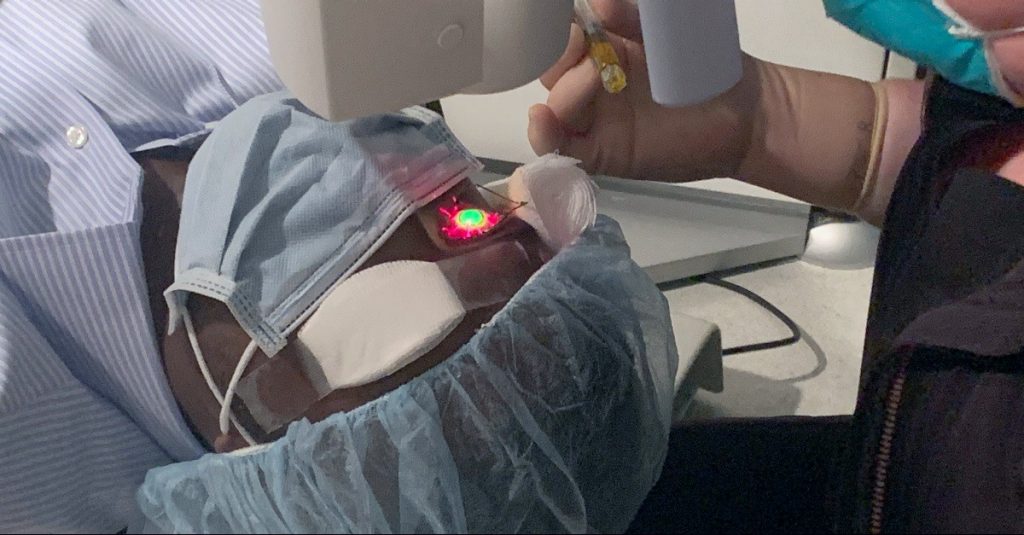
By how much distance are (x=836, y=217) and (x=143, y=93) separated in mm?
557

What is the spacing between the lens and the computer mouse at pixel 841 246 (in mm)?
751

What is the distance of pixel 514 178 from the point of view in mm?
428

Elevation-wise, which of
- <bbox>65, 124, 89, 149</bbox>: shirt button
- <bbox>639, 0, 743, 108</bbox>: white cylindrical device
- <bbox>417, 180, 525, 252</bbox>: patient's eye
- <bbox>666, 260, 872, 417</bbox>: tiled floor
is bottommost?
<bbox>666, 260, 872, 417</bbox>: tiled floor

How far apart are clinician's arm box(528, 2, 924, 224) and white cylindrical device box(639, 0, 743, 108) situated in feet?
0.34

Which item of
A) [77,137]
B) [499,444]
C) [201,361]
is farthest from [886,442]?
[77,137]

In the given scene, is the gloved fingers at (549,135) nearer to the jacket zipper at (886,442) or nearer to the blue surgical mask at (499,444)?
the blue surgical mask at (499,444)

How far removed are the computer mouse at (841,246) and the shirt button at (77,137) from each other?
1.87ft

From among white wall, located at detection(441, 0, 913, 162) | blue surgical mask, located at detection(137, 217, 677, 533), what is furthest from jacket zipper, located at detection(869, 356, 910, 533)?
white wall, located at detection(441, 0, 913, 162)

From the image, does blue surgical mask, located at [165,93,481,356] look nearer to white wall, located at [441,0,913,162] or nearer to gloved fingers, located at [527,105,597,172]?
gloved fingers, located at [527,105,597,172]

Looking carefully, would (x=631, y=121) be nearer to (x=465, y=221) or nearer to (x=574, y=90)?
(x=574, y=90)

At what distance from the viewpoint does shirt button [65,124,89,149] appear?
1.44 feet

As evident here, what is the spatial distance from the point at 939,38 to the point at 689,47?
0.64ft

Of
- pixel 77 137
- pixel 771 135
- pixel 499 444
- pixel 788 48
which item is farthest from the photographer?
pixel 788 48

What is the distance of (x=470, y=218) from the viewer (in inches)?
15.8
